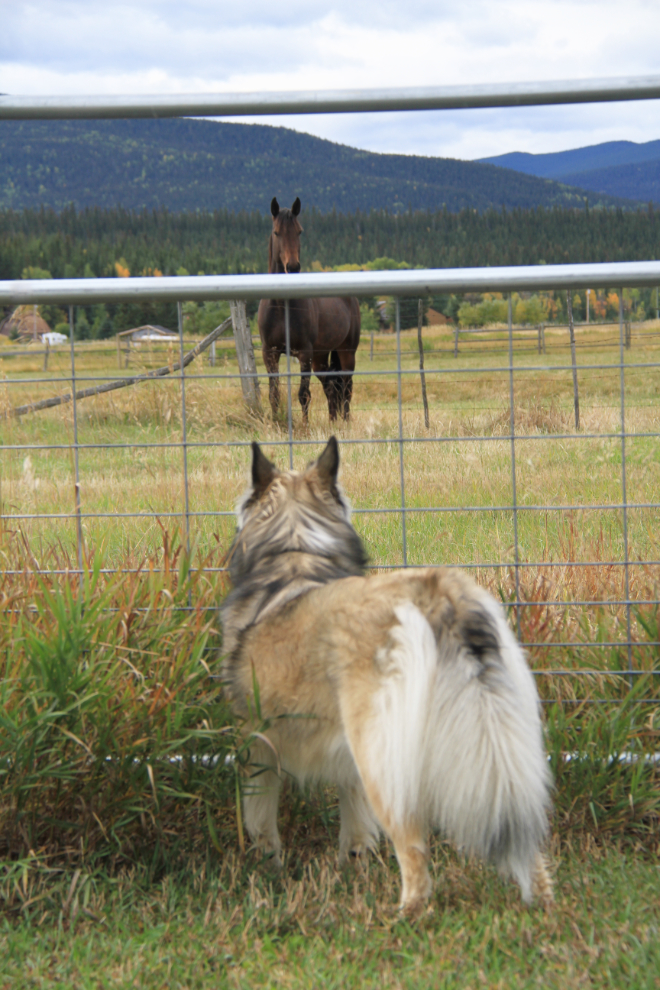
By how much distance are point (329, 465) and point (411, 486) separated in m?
3.28

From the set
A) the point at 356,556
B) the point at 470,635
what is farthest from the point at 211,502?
the point at 470,635

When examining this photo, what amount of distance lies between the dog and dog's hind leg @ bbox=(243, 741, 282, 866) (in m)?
0.04

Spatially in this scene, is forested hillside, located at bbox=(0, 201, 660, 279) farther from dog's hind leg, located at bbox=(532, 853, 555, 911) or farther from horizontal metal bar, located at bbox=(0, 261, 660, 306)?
dog's hind leg, located at bbox=(532, 853, 555, 911)

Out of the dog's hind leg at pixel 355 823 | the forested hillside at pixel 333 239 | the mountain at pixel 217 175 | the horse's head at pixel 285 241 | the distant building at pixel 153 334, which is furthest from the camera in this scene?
the mountain at pixel 217 175

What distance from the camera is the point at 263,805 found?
8.02 ft

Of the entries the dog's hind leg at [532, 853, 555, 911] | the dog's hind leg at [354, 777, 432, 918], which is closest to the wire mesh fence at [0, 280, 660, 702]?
the dog's hind leg at [532, 853, 555, 911]

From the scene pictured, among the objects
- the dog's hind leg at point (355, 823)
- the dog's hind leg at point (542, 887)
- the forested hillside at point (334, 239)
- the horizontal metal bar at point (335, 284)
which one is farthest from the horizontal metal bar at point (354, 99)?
the forested hillside at point (334, 239)

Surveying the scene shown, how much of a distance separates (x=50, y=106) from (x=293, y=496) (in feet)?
5.05

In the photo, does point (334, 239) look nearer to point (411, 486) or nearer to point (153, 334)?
point (153, 334)

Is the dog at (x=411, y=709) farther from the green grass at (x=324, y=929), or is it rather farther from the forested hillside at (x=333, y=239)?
the forested hillside at (x=333, y=239)

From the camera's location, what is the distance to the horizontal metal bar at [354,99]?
264 centimetres

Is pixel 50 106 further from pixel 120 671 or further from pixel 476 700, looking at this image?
pixel 476 700

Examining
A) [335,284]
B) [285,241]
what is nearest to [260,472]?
[335,284]

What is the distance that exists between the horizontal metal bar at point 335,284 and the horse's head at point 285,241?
8.58 meters
